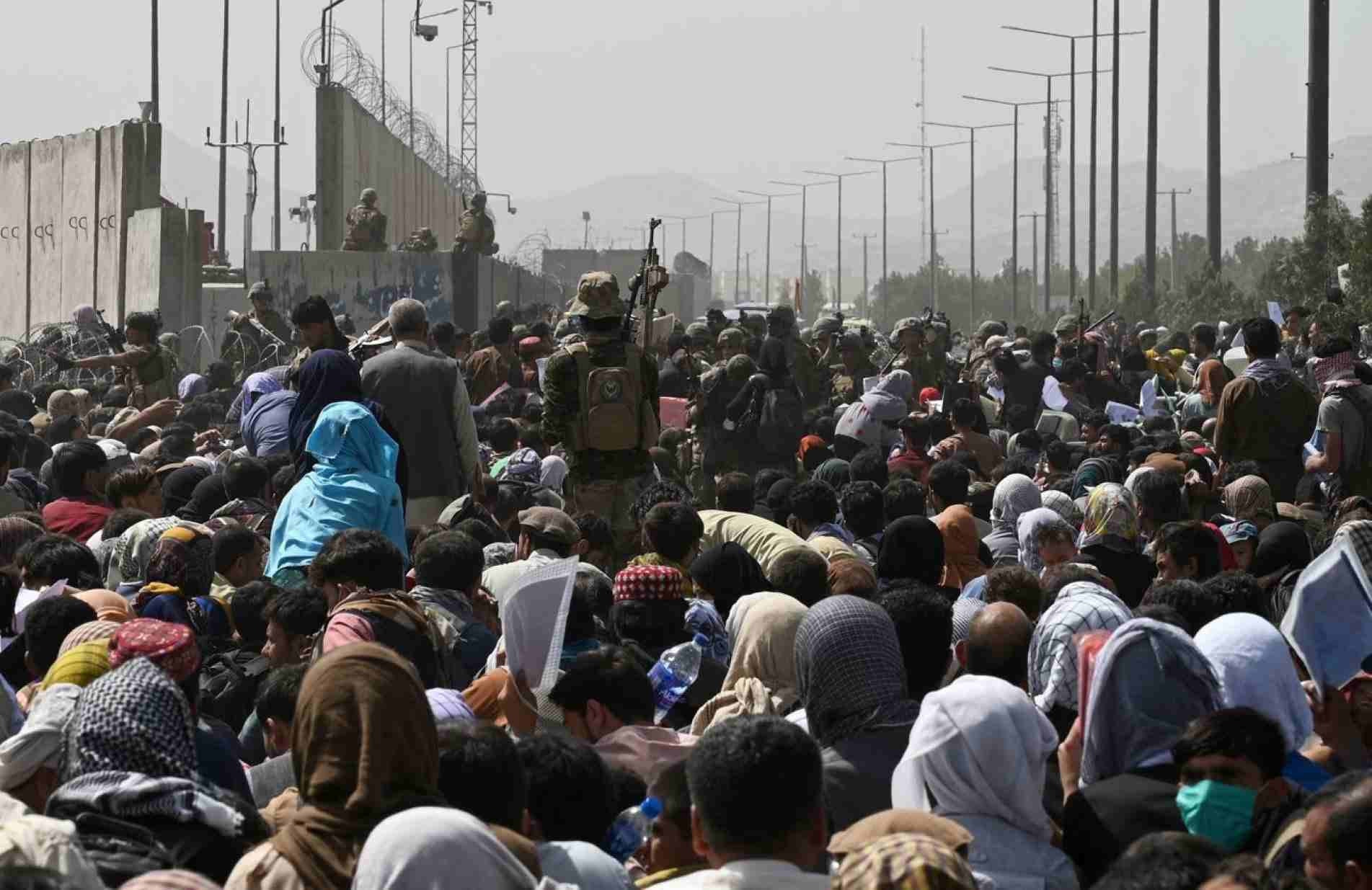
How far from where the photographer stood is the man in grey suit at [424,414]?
9.63m

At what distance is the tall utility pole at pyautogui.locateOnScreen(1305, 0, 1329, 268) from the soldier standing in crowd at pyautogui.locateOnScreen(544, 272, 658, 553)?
12.1 m

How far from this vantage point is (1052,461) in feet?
37.3

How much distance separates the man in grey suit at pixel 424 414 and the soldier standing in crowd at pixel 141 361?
476 centimetres

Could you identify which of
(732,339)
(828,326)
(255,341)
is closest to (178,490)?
(732,339)

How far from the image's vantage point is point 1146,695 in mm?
5020

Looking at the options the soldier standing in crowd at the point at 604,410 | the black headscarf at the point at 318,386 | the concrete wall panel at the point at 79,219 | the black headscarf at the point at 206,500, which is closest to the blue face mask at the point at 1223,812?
the black headscarf at the point at 318,386

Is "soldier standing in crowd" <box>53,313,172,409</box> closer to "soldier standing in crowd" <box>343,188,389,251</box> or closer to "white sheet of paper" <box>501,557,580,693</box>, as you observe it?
"white sheet of paper" <box>501,557,580,693</box>

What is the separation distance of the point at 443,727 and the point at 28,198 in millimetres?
24452

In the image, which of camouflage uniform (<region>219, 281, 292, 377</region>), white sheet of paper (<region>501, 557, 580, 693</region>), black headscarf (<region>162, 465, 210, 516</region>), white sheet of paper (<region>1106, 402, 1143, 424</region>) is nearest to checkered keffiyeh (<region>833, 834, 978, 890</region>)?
white sheet of paper (<region>501, 557, 580, 693</region>)

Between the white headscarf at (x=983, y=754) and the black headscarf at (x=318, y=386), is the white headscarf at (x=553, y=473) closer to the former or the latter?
the black headscarf at (x=318, y=386)

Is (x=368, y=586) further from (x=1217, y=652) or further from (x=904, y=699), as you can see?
(x=1217, y=652)

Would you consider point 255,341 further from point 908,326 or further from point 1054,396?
point 1054,396

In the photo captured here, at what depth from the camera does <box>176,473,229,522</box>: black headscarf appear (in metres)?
9.05

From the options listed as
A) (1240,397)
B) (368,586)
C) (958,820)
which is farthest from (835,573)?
(1240,397)
